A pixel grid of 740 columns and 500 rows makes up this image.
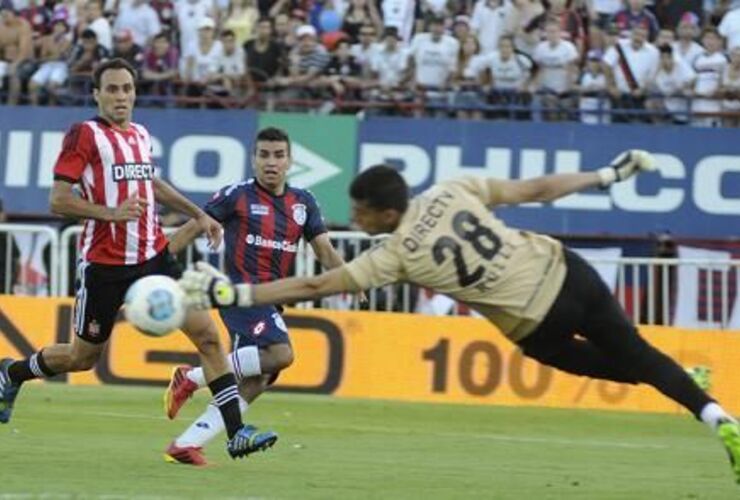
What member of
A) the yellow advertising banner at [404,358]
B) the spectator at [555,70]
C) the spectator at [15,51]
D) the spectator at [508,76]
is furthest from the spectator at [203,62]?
the yellow advertising banner at [404,358]

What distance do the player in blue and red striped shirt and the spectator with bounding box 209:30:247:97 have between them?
10282 millimetres

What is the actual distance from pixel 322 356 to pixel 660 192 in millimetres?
5087

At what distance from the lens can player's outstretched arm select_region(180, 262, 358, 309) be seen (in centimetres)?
1018

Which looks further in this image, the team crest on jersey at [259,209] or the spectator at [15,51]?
the spectator at [15,51]

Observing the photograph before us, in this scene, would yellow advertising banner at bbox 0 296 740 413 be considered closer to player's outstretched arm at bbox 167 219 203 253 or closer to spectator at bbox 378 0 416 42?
spectator at bbox 378 0 416 42

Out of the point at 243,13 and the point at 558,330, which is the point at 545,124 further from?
the point at 558,330

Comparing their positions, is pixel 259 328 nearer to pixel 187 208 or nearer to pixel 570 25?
pixel 187 208

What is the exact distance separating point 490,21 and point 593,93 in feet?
5.82

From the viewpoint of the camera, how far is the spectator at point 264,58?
972 inches

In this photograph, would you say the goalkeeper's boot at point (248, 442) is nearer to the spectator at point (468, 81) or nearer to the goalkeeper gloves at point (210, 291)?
the goalkeeper gloves at point (210, 291)

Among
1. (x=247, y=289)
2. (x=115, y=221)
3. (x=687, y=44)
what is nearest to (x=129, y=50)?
(x=687, y=44)

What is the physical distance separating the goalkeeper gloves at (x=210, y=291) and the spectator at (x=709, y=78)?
44.9 ft

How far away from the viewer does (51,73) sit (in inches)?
999

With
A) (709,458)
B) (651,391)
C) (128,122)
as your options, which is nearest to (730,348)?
(651,391)
